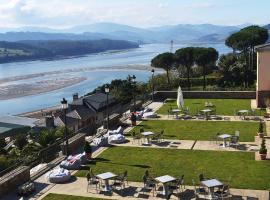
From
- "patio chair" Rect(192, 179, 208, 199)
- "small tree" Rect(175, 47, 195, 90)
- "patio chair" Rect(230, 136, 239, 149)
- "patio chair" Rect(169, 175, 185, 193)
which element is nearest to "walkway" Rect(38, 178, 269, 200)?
"patio chair" Rect(192, 179, 208, 199)

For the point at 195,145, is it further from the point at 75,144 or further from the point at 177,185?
the point at 177,185

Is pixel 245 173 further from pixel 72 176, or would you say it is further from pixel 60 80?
pixel 60 80

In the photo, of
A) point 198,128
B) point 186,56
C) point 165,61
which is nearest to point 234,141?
point 198,128

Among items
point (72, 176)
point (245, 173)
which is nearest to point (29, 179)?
point (72, 176)

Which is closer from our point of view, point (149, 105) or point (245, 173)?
point (245, 173)

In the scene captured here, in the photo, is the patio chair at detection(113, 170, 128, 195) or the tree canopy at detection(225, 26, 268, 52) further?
the tree canopy at detection(225, 26, 268, 52)

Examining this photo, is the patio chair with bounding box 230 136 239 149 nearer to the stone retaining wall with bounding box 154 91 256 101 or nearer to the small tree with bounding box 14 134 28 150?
the stone retaining wall with bounding box 154 91 256 101
